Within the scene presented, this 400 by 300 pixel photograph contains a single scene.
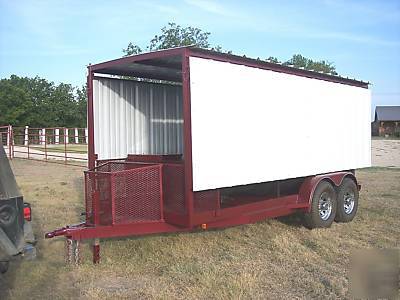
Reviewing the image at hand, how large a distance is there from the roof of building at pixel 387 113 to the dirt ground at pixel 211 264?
85884 mm

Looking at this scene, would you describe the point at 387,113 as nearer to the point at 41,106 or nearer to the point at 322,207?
the point at 41,106

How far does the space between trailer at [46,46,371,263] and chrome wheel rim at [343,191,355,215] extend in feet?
0.07

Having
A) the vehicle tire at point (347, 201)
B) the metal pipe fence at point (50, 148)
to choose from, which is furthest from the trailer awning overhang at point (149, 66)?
the metal pipe fence at point (50, 148)

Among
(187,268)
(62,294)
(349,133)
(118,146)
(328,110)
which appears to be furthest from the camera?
(349,133)

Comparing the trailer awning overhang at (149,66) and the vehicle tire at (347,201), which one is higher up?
the trailer awning overhang at (149,66)

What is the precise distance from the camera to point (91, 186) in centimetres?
652

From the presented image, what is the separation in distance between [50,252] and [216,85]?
136 inches

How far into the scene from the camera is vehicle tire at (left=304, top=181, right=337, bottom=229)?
27.7 ft

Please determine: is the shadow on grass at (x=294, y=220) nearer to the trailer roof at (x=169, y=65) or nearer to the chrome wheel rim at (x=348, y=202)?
the chrome wheel rim at (x=348, y=202)

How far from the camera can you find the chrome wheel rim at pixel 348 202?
944 centimetres

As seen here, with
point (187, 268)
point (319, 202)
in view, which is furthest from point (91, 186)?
point (319, 202)

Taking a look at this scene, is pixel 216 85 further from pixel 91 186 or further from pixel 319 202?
pixel 319 202

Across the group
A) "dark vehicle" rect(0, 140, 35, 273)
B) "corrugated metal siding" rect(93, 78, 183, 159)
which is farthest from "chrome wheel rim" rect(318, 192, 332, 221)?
"dark vehicle" rect(0, 140, 35, 273)

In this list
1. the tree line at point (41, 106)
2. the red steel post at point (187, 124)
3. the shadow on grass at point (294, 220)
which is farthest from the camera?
the tree line at point (41, 106)
